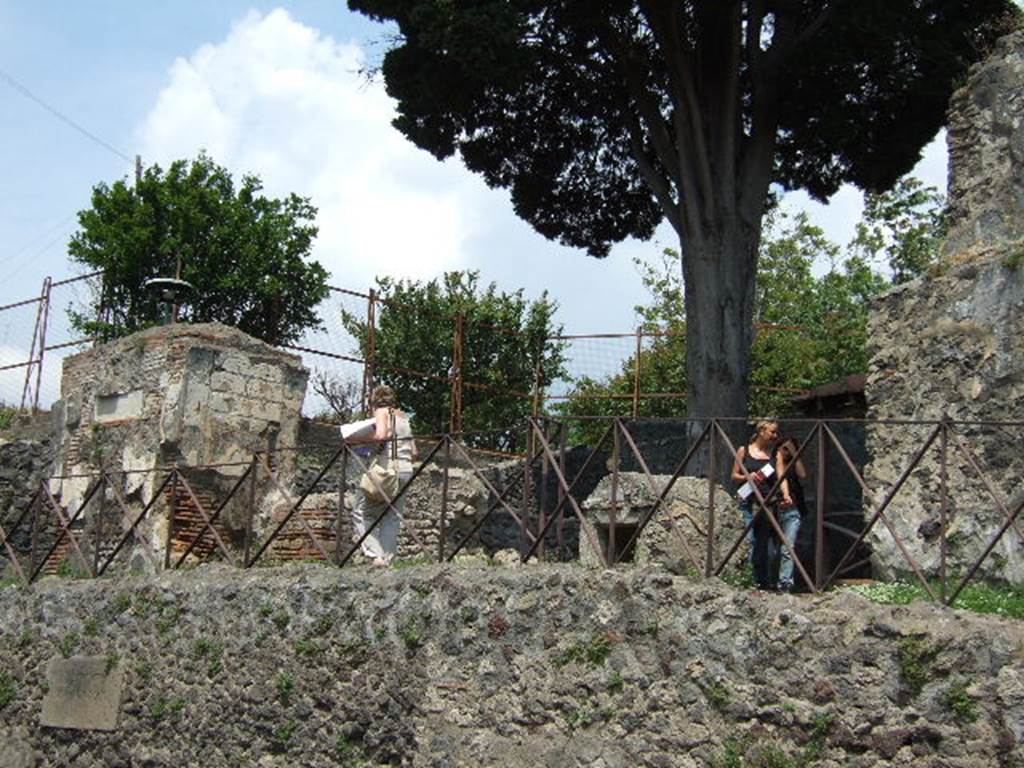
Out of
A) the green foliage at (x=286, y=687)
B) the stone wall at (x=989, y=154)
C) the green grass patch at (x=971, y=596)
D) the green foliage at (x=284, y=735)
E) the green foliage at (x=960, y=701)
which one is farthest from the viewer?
the stone wall at (x=989, y=154)

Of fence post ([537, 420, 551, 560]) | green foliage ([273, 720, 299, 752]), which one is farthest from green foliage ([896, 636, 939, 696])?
green foliage ([273, 720, 299, 752])

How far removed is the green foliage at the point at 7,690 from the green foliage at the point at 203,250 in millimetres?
10010

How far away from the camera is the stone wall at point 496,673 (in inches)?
227

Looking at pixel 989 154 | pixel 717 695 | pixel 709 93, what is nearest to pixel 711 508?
pixel 717 695

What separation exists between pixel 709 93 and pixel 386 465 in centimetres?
598

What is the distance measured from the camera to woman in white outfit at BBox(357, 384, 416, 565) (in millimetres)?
9102

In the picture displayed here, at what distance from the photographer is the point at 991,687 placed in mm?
5527

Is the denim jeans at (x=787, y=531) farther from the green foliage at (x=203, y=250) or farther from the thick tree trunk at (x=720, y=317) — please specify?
the green foliage at (x=203, y=250)

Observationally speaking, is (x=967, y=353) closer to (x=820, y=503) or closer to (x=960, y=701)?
(x=820, y=503)

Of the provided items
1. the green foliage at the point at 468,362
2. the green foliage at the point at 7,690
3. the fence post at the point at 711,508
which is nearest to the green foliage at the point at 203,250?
the green foliage at the point at 468,362

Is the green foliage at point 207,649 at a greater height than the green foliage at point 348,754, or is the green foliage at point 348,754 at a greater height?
the green foliage at point 207,649

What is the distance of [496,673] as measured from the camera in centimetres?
720

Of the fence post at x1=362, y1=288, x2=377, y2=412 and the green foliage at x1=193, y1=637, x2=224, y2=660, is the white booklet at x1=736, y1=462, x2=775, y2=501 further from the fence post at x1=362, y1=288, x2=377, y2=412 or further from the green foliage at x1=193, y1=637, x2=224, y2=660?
the fence post at x1=362, y1=288, x2=377, y2=412

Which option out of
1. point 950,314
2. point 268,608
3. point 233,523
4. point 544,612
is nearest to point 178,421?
point 233,523
